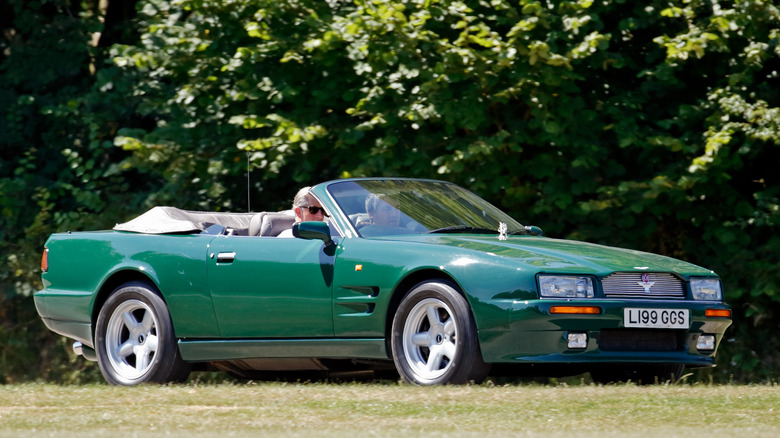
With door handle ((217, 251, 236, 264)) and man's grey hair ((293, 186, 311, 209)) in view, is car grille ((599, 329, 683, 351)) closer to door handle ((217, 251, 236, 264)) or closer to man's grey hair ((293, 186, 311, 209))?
man's grey hair ((293, 186, 311, 209))

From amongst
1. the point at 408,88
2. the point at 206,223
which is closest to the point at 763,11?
the point at 408,88

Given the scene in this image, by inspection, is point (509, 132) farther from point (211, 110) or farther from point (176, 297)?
point (176, 297)

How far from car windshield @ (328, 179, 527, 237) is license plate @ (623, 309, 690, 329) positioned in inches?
58.1

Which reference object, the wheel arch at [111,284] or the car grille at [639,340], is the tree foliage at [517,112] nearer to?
the wheel arch at [111,284]

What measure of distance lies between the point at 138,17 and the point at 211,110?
275cm

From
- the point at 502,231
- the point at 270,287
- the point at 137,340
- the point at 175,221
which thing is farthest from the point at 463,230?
the point at 137,340

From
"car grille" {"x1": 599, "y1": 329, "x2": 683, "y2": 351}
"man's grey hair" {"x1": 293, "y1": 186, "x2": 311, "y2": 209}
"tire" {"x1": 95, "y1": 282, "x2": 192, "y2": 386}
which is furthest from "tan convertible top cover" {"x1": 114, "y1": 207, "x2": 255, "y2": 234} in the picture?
"car grille" {"x1": 599, "y1": 329, "x2": 683, "y2": 351}

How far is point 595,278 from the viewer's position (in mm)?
8094

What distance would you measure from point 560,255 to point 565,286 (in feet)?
1.02

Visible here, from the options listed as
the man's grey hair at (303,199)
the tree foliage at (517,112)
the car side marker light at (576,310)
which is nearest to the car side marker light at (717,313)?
the car side marker light at (576,310)

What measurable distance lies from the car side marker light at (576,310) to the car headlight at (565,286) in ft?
0.29

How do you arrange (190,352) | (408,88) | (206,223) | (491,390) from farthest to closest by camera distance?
(408,88) → (206,223) → (190,352) → (491,390)

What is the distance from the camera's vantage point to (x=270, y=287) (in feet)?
29.8

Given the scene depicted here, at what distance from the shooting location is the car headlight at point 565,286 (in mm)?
8000
